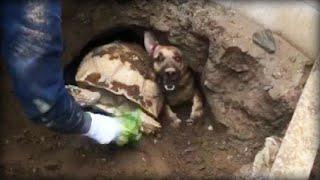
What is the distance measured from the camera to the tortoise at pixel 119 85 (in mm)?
3348

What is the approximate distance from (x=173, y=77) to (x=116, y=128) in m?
0.47

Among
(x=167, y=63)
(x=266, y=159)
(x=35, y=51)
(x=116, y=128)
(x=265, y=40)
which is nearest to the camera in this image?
(x=35, y=51)

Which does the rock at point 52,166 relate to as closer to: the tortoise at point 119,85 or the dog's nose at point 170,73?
the tortoise at point 119,85

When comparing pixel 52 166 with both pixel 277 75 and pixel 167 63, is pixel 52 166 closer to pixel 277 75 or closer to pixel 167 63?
pixel 167 63

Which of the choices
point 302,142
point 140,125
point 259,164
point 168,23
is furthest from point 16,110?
point 302,142

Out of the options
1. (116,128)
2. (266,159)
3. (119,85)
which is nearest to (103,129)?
(116,128)

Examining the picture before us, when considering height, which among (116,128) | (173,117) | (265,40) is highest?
(265,40)

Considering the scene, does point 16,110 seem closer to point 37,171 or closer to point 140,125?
point 37,171

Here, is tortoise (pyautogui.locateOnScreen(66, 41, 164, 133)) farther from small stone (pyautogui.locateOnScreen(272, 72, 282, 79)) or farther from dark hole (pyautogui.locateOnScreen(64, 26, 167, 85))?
small stone (pyautogui.locateOnScreen(272, 72, 282, 79))

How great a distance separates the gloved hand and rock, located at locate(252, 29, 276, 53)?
717mm

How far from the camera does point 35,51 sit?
7.77 ft

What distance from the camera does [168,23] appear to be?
3.34 m

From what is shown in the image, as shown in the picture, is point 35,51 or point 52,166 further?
point 52,166

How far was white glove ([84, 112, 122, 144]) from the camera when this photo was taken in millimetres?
2861
